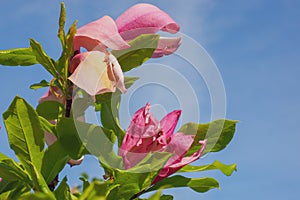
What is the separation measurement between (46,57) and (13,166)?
371 millimetres

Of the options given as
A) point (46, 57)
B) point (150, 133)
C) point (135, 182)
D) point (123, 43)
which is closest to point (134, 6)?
point (123, 43)

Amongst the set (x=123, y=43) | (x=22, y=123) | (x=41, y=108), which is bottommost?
(x=22, y=123)

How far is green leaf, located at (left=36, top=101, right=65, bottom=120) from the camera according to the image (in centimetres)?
183

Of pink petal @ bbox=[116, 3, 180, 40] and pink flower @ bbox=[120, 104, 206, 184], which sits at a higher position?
pink petal @ bbox=[116, 3, 180, 40]

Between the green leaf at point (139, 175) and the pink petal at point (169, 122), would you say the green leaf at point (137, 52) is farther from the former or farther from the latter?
the green leaf at point (139, 175)

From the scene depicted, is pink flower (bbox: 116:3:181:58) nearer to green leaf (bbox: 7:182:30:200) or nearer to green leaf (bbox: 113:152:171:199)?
green leaf (bbox: 113:152:171:199)

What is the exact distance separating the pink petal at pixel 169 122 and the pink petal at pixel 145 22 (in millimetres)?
293

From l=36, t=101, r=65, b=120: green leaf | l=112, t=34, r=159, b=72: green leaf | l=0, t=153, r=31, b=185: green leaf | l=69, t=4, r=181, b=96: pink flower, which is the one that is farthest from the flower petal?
l=0, t=153, r=31, b=185: green leaf

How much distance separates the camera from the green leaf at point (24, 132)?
1614 mm

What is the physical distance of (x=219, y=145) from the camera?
1.85 m

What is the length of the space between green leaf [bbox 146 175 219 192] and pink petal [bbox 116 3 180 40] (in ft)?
1.65

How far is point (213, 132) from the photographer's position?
71.0 inches

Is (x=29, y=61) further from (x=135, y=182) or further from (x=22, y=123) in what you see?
(x=135, y=182)

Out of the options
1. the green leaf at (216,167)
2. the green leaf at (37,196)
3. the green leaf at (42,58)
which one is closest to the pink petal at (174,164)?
the green leaf at (216,167)
